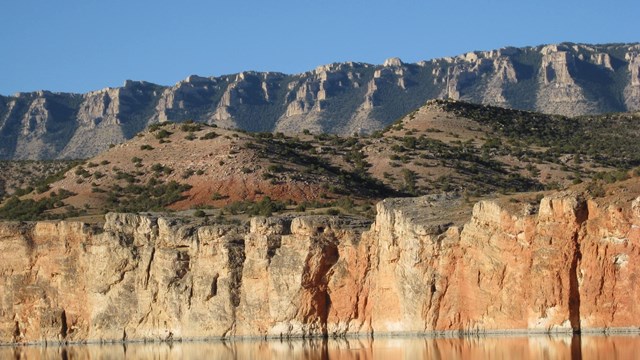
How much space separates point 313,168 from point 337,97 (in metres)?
96.5

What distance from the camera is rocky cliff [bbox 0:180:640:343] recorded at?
174 ft

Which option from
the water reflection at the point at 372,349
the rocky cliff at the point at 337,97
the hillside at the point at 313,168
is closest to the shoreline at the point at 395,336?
the water reflection at the point at 372,349

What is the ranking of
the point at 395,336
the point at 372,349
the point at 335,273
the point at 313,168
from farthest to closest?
the point at 313,168 → the point at 335,273 → the point at 395,336 → the point at 372,349

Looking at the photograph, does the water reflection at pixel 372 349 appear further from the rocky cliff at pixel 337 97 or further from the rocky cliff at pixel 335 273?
the rocky cliff at pixel 337 97

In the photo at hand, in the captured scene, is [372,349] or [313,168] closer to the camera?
[372,349]

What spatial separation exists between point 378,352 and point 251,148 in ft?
143

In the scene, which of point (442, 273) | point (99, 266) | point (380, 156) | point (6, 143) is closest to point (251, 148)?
point (380, 156)

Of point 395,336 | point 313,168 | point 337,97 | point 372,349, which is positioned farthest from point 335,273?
point 337,97

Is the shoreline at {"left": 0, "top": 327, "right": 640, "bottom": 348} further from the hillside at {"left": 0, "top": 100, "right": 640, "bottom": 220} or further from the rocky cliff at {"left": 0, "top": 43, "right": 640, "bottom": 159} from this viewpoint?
the rocky cliff at {"left": 0, "top": 43, "right": 640, "bottom": 159}

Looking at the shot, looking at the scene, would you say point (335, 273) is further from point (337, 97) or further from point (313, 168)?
point (337, 97)

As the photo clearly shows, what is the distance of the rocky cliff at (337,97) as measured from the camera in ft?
564

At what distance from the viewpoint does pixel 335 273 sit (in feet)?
197

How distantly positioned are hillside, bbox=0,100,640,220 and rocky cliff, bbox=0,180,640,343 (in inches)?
390

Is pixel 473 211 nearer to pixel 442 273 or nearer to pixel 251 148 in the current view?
pixel 442 273
